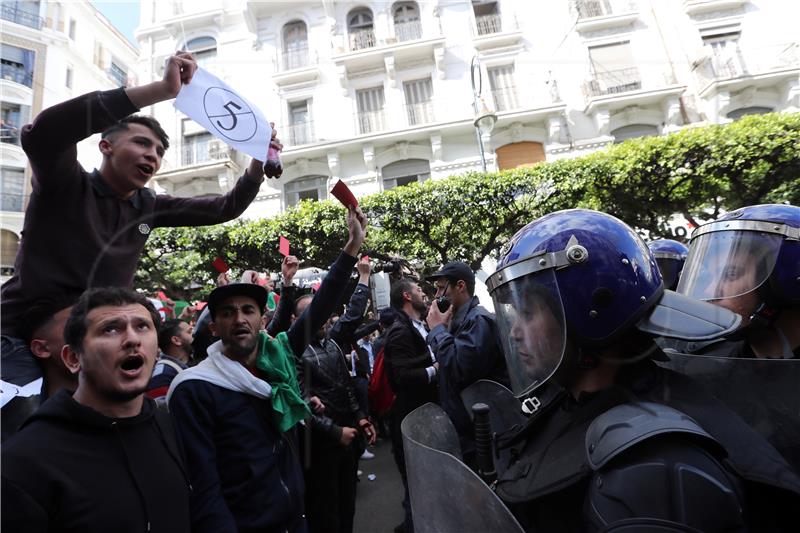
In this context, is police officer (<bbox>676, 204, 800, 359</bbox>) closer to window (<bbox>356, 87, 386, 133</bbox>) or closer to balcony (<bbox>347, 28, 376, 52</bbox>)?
window (<bbox>356, 87, 386, 133</bbox>)

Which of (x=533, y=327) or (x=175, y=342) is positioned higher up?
(x=175, y=342)

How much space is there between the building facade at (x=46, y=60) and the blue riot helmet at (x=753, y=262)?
3697mm

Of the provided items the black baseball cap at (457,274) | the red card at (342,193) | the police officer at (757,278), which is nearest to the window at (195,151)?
the black baseball cap at (457,274)

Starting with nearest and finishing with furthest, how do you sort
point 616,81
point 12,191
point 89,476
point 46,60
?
1. point 89,476
2. point 12,191
3. point 46,60
4. point 616,81

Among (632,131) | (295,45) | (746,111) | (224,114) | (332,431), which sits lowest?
(332,431)

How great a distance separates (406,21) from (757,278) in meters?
19.8

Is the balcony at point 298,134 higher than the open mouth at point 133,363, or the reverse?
the balcony at point 298,134

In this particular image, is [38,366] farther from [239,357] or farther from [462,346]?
[462,346]

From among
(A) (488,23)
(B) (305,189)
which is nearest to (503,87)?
(A) (488,23)

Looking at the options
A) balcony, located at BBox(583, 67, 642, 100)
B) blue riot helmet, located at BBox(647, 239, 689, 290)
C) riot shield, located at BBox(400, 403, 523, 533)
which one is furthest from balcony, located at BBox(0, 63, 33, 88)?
riot shield, located at BBox(400, 403, 523, 533)

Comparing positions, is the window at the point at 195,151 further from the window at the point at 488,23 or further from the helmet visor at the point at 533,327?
the helmet visor at the point at 533,327

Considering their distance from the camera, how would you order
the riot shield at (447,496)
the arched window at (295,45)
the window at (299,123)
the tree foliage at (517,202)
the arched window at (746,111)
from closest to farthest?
1. the riot shield at (447,496)
2. the tree foliage at (517,202)
3. the arched window at (746,111)
4. the window at (299,123)
5. the arched window at (295,45)

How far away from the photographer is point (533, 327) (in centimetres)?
128

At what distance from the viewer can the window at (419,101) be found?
1748 centimetres
